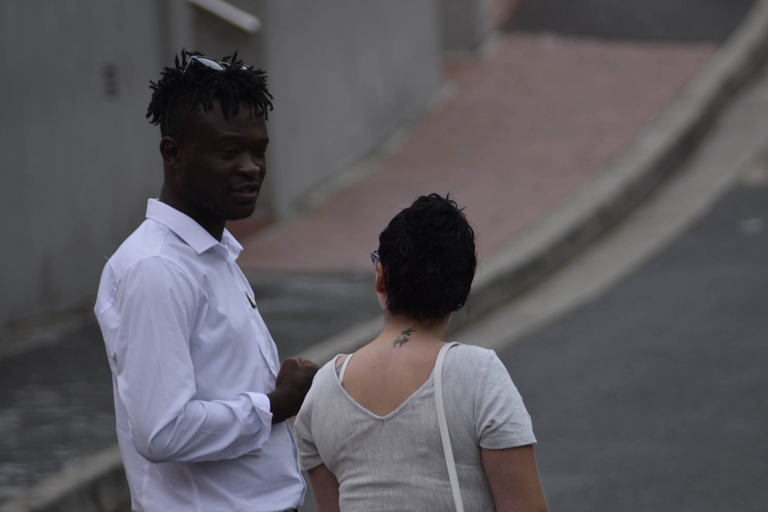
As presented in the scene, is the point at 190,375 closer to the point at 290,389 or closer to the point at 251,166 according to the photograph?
the point at 290,389

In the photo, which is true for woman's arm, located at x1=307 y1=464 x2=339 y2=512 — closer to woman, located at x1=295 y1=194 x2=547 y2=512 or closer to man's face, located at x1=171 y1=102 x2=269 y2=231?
woman, located at x1=295 y1=194 x2=547 y2=512

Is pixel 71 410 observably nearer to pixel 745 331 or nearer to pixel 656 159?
pixel 745 331

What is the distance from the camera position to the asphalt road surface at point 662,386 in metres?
5.00

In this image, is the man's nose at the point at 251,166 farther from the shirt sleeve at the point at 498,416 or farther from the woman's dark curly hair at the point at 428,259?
the shirt sleeve at the point at 498,416

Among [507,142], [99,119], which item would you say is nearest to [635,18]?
[507,142]

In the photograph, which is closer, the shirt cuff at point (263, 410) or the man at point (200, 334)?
the man at point (200, 334)

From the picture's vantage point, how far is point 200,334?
2.23 metres

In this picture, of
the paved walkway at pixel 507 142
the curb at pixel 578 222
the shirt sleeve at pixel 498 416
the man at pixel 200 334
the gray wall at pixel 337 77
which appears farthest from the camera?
the gray wall at pixel 337 77

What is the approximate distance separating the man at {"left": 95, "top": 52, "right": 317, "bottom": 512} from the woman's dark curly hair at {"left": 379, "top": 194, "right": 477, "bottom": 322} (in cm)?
37

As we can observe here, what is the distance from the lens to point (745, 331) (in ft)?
22.7

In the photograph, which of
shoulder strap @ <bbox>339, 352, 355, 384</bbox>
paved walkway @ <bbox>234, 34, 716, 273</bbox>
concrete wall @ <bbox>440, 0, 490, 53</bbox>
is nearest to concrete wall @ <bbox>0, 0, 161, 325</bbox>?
paved walkway @ <bbox>234, 34, 716, 273</bbox>

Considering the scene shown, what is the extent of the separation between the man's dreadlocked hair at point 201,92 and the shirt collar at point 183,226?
0.56 ft

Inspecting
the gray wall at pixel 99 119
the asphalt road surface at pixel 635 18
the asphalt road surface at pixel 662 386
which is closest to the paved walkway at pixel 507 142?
the asphalt road surface at pixel 635 18

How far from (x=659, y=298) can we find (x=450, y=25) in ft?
27.1
